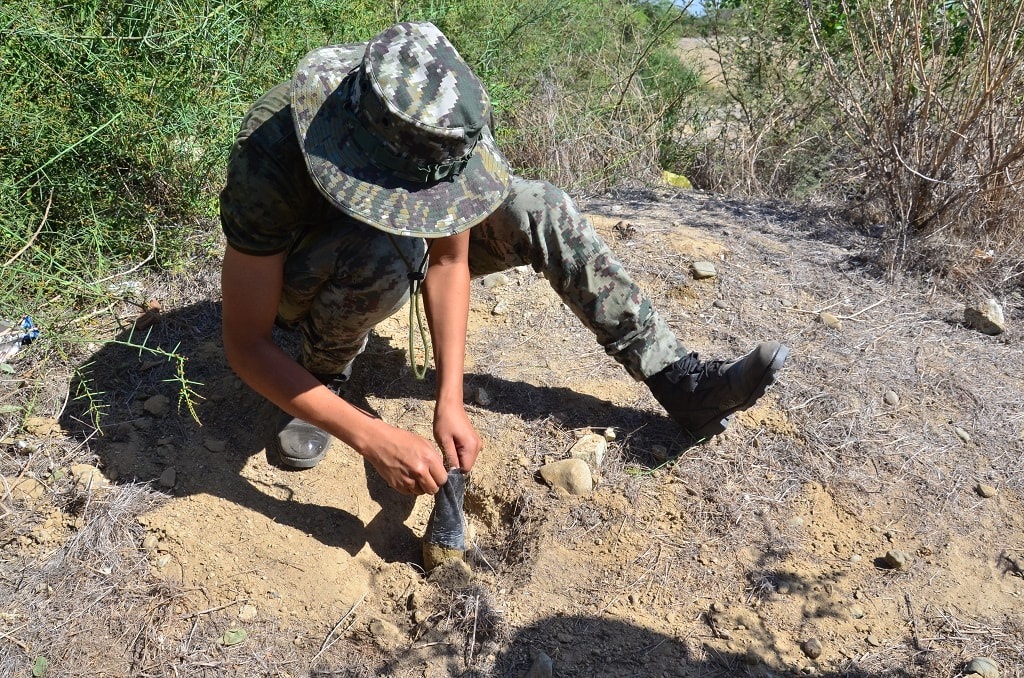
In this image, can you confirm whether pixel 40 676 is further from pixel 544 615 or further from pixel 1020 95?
pixel 1020 95

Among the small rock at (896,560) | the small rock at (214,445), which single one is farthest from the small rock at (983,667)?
the small rock at (214,445)

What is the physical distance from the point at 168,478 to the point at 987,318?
2.67 m

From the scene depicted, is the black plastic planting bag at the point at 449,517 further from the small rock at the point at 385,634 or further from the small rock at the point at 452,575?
the small rock at the point at 385,634

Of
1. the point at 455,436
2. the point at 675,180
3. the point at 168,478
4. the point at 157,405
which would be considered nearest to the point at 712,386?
the point at 455,436

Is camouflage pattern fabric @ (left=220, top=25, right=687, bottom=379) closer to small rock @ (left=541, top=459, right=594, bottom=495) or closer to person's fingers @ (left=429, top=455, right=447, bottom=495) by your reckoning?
small rock @ (left=541, top=459, right=594, bottom=495)

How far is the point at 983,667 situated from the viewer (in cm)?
173

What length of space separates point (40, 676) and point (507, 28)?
3515 mm

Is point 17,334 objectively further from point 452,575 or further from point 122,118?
point 452,575

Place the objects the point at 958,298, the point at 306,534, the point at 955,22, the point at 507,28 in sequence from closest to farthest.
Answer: the point at 306,534 < the point at 958,298 < the point at 955,22 < the point at 507,28

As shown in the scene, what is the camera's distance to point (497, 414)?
2.34 m

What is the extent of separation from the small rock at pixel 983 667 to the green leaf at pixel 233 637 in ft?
5.25

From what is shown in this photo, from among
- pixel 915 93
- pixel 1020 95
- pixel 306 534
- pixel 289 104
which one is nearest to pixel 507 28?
pixel 915 93

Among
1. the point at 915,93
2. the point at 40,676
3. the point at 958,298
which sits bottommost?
the point at 40,676

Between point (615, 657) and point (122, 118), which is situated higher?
point (122, 118)
